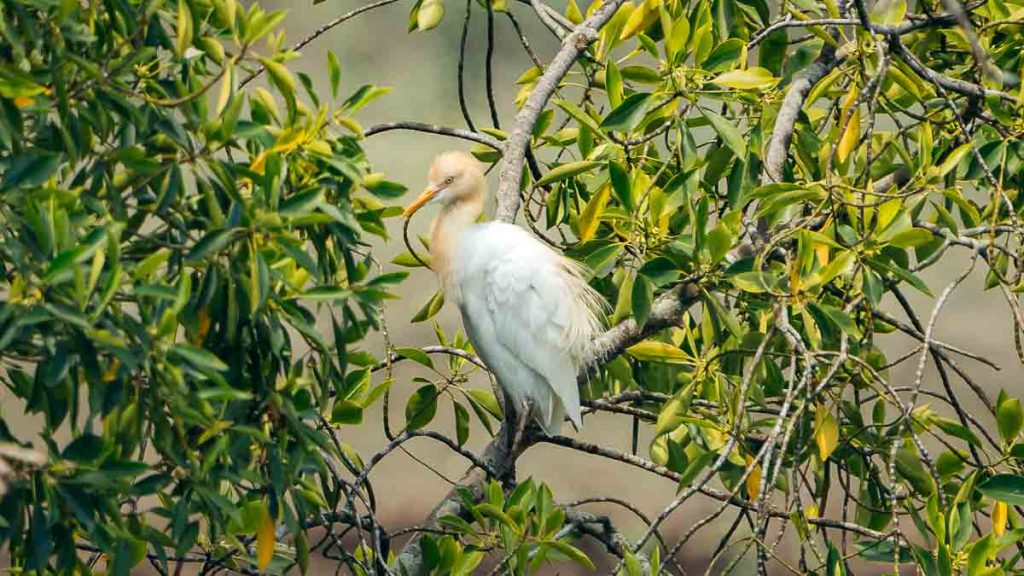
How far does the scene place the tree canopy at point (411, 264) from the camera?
1.42m

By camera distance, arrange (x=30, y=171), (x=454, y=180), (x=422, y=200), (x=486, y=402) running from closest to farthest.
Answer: (x=30, y=171) < (x=486, y=402) < (x=422, y=200) < (x=454, y=180)

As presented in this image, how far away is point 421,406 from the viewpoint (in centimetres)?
248

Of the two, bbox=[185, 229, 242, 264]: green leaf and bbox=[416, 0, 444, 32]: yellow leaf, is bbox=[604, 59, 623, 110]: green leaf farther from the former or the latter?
bbox=[185, 229, 242, 264]: green leaf

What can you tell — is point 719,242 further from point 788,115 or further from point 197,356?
point 197,356

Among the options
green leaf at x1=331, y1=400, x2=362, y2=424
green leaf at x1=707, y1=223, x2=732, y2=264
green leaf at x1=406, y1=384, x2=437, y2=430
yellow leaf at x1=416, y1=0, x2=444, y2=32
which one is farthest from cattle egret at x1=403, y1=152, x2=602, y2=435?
green leaf at x1=707, y1=223, x2=732, y2=264

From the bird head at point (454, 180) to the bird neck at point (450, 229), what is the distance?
16mm

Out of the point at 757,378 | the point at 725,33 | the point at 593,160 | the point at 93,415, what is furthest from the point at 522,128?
the point at 93,415

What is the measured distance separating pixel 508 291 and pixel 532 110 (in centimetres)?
68

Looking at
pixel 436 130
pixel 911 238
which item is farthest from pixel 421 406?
pixel 911 238

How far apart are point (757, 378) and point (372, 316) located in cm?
86

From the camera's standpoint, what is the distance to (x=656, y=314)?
2.08 m

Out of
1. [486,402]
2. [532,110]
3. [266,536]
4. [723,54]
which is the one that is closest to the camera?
[266,536]

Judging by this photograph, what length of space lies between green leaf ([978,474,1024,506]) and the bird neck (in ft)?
4.41

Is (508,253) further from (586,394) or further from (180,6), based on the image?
(180,6)
